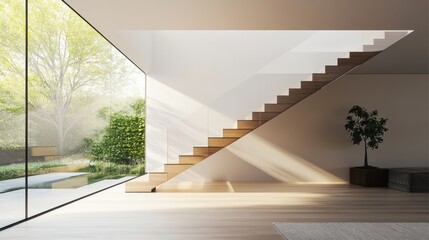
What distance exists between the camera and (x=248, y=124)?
862 cm

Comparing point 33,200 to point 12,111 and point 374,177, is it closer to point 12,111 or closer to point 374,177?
point 12,111

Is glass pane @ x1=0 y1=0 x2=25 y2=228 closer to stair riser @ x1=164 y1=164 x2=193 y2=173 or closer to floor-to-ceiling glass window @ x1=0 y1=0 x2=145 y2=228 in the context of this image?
floor-to-ceiling glass window @ x1=0 y1=0 x2=145 y2=228

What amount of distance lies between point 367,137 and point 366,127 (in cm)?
23

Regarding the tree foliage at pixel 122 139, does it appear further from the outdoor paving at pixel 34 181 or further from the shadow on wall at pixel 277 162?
the shadow on wall at pixel 277 162

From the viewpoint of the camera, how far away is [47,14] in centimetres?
571

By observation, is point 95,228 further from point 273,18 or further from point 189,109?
point 189,109

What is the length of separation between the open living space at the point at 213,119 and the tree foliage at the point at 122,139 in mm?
46

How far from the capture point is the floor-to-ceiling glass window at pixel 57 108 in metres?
4.70

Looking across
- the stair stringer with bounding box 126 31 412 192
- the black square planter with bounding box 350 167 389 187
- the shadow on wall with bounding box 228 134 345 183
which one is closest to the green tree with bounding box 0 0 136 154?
the stair stringer with bounding box 126 31 412 192

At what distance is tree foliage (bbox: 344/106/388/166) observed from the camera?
30.0 ft

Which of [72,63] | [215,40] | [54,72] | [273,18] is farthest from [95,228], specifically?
[215,40]

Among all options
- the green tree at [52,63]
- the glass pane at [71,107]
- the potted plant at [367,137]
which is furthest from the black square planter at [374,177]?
the green tree at [52,63]

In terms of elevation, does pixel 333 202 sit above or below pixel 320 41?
below

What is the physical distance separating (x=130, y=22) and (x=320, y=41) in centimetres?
380
